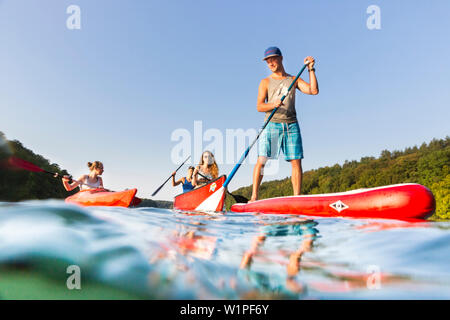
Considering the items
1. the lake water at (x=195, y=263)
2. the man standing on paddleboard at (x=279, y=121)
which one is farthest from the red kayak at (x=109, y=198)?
the lake water at (x=195, y=263)

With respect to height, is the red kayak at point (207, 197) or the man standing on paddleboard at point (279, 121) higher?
the man standing on paddleboard at point (279, 121)

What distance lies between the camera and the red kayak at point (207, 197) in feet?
18.6

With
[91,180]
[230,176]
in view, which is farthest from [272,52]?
[91,180]

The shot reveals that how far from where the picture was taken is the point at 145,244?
1868mm

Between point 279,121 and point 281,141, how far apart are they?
0.43 m

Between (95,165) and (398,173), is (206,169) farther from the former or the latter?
(398,173)

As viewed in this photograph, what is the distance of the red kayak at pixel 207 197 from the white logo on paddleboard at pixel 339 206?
2.32 meters

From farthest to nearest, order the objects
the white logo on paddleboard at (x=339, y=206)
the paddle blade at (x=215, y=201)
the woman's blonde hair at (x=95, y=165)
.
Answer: the woman's blonde hair at (x=95, y=165), the paddle blade at (x=215, y=201), the white logo on paddleboard at (x=339, y=206)

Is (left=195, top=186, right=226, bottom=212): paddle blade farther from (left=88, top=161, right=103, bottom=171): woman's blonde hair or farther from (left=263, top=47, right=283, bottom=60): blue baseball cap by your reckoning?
(left=88, top=161, right=103, bottom=171): woman's blonde hair

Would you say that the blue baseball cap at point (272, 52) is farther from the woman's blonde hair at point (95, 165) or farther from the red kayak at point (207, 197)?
the woman's blonde hair at point (95, 165)

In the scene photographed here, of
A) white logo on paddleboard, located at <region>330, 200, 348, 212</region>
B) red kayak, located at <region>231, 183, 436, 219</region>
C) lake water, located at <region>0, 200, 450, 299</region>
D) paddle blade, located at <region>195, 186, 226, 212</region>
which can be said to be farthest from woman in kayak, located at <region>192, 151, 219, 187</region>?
Result: lake water, located at <region>0, 200, 450, 299</region>

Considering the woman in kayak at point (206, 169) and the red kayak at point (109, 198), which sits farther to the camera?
the woman in kayak at point (206, 169)

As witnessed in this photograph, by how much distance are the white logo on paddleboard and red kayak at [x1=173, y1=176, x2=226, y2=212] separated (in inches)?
91.5
